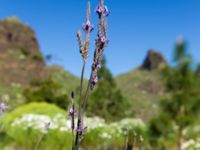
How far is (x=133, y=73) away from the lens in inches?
4958

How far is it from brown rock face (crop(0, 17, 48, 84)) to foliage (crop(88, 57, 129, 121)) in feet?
156

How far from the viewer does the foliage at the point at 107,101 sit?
1267 inches

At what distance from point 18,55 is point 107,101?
56.8 metres

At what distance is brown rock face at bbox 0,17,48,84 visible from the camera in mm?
82188

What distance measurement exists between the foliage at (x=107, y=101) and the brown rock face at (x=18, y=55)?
47.4m

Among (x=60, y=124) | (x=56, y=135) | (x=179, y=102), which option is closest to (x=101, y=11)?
(x=56, y=135)

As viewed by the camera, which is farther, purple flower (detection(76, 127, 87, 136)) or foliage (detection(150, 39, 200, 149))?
foliage (detection(150, 39, 200, 149))

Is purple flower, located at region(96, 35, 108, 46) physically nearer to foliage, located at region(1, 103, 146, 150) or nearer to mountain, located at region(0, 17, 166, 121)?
foliage, located at region(1, 103, 146, 150)

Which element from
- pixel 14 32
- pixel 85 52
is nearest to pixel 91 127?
pixel 85 52

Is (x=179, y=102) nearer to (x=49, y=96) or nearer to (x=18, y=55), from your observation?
(x=49, y=96)

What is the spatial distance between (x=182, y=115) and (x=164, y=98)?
1.06m

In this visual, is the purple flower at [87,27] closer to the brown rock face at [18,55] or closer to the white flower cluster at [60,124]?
the white flower cluster at [60,124]

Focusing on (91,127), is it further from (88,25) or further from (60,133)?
(88,25)

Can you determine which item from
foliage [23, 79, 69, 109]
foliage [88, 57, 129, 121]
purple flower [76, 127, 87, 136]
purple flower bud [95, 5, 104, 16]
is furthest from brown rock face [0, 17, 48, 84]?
purple flower bud [95, 5, 104, 16]
